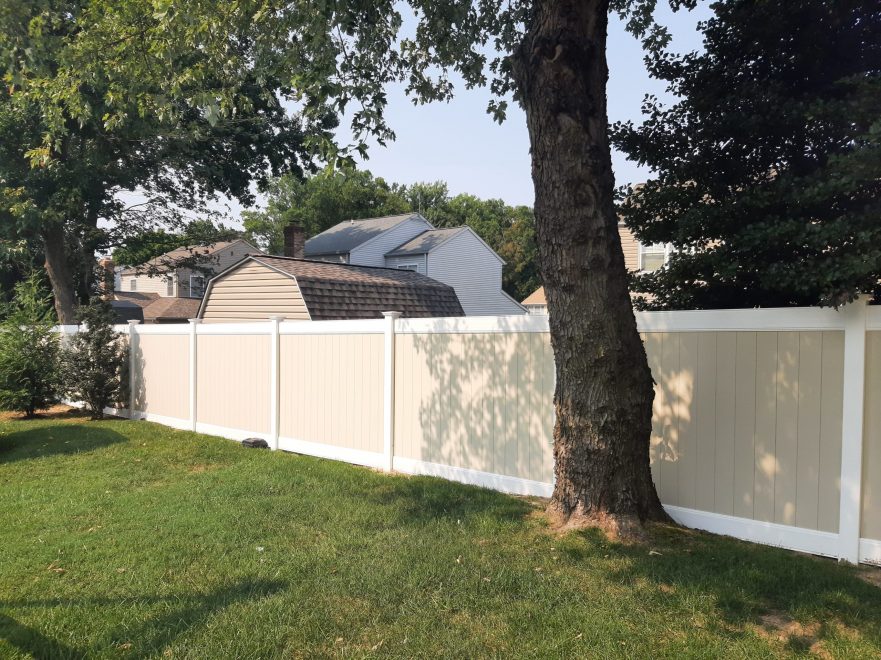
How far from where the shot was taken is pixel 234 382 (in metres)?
10.1

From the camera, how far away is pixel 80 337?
12.7m

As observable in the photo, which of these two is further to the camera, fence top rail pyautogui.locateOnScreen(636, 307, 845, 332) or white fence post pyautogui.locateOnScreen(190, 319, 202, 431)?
white fence post pyautogui.locateOnScreen(190, 319, 202, 431)

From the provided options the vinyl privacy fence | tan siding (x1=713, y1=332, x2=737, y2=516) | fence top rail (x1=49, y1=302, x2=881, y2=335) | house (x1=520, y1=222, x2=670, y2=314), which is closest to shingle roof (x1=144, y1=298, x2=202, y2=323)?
house (x1=520, y1=222, x2=670, y2=314)

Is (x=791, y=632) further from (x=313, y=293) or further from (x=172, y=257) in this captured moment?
(x=172, y=257)

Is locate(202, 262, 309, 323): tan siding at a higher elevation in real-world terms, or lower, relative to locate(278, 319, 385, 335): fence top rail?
higher

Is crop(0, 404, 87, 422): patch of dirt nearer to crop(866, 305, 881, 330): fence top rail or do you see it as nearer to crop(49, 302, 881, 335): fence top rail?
crop(49, 302, 881, 335): fence top rail

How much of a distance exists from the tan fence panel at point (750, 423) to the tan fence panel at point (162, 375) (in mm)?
8239

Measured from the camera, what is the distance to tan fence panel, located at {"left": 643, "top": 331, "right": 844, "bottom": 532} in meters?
4.75

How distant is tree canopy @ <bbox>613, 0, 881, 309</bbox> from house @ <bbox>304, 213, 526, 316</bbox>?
2128cm

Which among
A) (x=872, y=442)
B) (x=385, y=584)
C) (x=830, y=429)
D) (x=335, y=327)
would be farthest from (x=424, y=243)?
(x=385, y=584)

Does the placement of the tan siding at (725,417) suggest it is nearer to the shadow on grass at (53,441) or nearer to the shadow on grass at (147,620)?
the shadow on grass at (147,620)

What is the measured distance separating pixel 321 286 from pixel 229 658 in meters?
9.31

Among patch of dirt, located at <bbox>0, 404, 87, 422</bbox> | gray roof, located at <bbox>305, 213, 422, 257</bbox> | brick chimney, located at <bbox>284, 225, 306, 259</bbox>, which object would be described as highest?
gray roof, located at <bbox>305, 213, 422, 257</bbox>

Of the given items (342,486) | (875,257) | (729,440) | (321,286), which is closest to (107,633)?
(342,486)
